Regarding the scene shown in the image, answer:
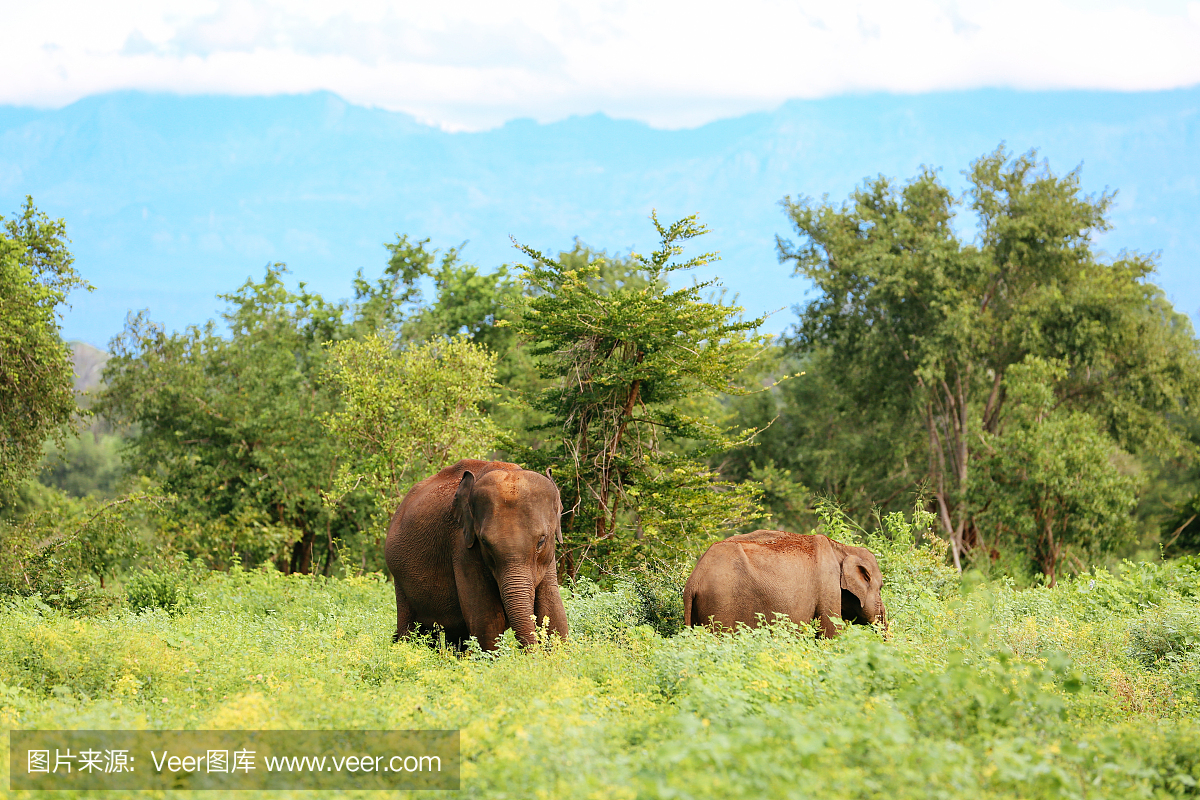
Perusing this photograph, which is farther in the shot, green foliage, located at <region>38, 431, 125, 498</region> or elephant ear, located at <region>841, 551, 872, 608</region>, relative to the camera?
green foliage, located at <region>38, 431, 125, 498</region>

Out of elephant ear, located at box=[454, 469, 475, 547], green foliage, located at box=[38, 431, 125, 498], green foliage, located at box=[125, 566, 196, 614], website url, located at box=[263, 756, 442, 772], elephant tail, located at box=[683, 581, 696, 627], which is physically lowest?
green foliage, located at box=[38, 431, 125, 498]

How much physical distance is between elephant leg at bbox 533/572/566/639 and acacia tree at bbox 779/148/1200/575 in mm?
20855

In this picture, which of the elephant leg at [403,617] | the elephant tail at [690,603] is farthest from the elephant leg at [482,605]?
the elephant tail at [690,603]

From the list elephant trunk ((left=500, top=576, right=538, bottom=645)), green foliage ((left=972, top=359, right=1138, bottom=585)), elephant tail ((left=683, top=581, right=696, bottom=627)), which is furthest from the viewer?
green foliage ((left=972, top=359, right=1138, bottom=585))

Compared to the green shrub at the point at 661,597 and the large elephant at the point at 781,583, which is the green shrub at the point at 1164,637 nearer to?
the large elephant at the point at 781,583

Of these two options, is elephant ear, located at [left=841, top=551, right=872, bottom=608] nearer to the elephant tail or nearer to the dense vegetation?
the dense vegetation

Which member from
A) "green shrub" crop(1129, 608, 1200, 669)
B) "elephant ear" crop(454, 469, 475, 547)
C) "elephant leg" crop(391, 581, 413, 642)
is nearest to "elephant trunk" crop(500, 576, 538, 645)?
"elephant ear" crop(454, 469, 475, 547)

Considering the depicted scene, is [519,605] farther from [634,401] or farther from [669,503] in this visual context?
[634,401]

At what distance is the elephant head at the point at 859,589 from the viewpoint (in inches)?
495

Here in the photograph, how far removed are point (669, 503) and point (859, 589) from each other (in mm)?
5337

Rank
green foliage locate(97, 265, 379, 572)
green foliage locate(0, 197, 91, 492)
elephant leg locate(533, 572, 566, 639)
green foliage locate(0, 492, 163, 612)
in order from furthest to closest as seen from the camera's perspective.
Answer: green foliage locate(97, 265, 379, 572)
green foliage locate(0, 197, 91, 492)
green foliage locate(0, 492, 163, 612)
elephant leg locate(533, 572, 566, 639)

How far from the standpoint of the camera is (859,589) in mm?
12578

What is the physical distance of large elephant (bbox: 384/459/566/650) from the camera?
1079 centimetres

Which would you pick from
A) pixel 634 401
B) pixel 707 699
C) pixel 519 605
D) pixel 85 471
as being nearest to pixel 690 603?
pixel 519 605
